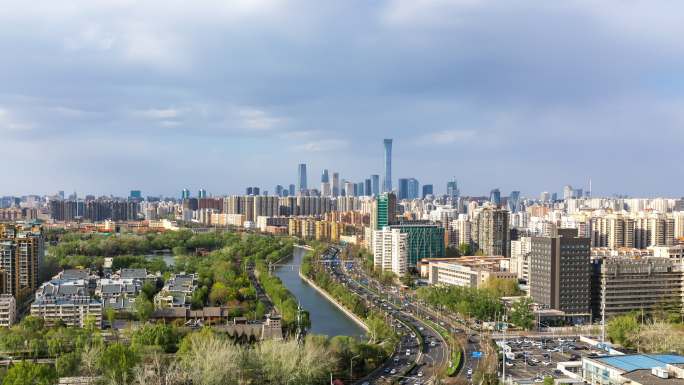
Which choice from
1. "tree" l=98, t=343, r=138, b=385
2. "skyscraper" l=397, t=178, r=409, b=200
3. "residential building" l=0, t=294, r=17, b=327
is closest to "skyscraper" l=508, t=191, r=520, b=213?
"skyscraper" l=397, t=178, r=409, b=200

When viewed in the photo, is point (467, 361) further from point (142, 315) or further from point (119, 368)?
point (142, 315)

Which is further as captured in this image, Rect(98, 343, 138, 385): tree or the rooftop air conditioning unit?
Rect(98, 343, 138, 385): tree

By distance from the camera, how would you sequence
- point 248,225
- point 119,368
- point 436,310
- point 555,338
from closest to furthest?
point 119,368 < point 555,338 < point 436,310 < point 248,225

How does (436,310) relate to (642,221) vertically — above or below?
below

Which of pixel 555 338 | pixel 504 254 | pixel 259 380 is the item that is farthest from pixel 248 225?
pixel 259 380

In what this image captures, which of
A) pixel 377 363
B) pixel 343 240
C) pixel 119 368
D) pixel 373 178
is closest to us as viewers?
pixel 119 368

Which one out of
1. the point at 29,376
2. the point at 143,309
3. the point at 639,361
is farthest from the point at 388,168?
the point at 29,376

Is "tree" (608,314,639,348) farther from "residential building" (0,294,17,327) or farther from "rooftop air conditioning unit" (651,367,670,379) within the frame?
"residential building" (0,294,17,327)
